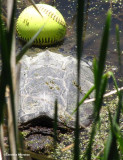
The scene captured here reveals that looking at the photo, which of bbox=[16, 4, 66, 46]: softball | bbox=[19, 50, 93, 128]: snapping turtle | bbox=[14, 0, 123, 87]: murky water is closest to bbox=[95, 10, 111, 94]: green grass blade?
bbox=[19, 50, 93, 128]: snapping turtle

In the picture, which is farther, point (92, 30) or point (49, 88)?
point (92, 30)

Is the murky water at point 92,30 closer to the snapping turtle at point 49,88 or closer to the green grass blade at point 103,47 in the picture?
the snapping turtle at point 49,88

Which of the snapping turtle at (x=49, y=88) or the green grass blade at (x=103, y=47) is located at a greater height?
the green grass blade at (x=103, y=47)

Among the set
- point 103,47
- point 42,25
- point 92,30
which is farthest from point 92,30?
point 103,47

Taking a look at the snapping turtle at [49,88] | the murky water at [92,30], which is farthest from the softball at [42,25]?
the snapping turtle at [49,88]

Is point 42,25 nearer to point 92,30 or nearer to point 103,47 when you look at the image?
point 92,30
